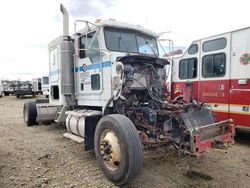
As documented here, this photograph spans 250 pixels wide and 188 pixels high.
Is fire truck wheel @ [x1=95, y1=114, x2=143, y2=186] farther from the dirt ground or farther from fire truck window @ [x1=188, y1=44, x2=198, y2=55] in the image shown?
fire truck window @ [x1=188, y1=44, x2=198, y2=55]

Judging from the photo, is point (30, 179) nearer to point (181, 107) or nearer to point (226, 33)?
point (181, 107)

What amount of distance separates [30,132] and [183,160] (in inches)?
199

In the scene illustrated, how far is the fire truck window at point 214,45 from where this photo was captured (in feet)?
21.4

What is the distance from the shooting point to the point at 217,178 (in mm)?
3812

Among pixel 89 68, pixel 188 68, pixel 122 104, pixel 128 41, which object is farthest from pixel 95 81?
pixel 188 68

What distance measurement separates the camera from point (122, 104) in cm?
451

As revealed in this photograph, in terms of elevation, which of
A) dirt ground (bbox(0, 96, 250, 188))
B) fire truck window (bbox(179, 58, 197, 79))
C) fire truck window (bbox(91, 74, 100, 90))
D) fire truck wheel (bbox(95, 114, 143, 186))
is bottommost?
dirt ground (bbox(0, 96, 250, 188))

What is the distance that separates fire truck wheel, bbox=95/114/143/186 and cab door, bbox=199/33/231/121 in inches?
160

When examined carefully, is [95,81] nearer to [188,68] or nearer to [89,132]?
[89,132]

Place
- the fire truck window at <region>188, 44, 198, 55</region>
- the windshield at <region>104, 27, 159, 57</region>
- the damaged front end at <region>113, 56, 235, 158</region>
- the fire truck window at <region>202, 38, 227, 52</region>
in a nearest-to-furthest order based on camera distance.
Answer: the damaged front end at <region>113, 56, 235, 158</region> < the windshield at <region>104, 27, 159, 57</region> < the fire truck window at <region>202, 38, 227, 52</region> < the fire truck window at <region>188, 44, 198, 55</region>

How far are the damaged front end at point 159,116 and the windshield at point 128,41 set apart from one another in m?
0.59

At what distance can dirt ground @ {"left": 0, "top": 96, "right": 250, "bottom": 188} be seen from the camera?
142 inches

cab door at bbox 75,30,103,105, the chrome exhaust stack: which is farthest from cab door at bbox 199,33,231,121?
the chrome exhaust stack

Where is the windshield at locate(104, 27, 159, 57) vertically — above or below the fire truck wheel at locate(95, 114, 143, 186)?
above
